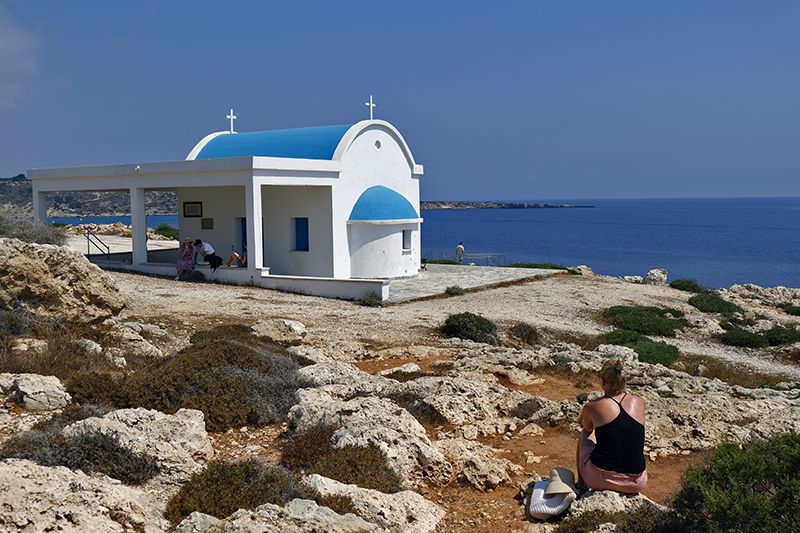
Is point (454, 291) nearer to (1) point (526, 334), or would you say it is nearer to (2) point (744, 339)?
(1) point (526, 334)

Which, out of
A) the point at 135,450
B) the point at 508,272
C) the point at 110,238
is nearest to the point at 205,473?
the point at 135,450

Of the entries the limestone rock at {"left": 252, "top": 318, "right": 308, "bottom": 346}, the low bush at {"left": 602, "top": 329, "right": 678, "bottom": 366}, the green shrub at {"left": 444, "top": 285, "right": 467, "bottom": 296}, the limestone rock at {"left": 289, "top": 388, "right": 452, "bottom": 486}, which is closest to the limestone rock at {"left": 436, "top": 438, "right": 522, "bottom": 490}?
the limestone rock at {"left": 289, "top": 388, "right": 452, "bottom": 486}

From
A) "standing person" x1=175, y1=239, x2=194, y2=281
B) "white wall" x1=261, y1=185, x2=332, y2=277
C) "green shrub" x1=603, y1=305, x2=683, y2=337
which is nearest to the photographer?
"green shrub" x1=603, y1=305, x2=683, y2=337

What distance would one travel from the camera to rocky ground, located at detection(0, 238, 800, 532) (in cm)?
560

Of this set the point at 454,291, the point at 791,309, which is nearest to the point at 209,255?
the point at 454,291

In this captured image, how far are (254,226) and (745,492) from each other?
20.2 meters

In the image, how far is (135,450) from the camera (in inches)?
269

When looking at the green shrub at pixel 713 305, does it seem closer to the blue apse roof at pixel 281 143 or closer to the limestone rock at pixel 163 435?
the blue apse roof at pixel 281 143

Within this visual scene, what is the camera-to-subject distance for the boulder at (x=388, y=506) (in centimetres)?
608

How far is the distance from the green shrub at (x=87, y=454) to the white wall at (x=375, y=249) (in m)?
19.8

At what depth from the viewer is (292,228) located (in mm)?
26891

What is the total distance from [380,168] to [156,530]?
23599 millimetres

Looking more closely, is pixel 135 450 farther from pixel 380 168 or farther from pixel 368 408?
pixel 380 168

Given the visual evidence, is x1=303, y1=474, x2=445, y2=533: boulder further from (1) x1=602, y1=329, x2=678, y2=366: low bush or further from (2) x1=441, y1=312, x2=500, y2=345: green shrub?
(1) x1=602, y1=329, x2=678, y2=366: low bush
